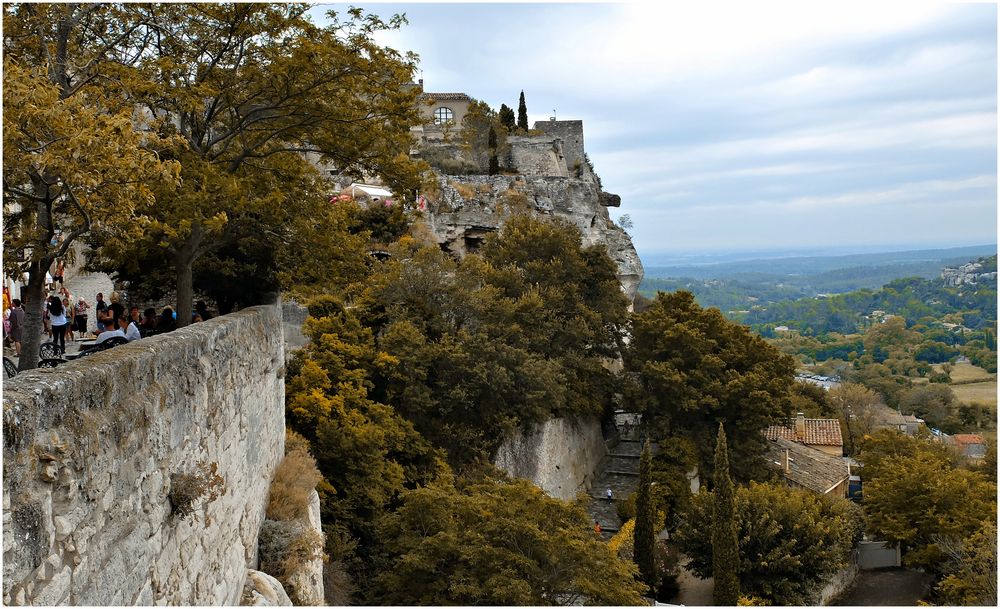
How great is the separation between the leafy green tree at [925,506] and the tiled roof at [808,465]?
2.38 metres

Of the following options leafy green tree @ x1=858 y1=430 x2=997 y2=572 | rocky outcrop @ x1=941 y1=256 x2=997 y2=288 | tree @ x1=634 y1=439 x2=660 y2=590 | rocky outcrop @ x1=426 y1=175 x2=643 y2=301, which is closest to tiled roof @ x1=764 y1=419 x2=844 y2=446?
leafy green tree @ x1=858 y1=430 x2=997 y2=572

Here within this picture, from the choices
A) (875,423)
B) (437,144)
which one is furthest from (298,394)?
(875,423)

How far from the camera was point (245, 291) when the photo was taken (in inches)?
468

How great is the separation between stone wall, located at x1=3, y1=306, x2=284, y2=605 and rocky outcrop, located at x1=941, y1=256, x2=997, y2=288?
8053 centimetres

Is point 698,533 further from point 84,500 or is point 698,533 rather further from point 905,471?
point 84,500

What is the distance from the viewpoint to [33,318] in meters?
7.04

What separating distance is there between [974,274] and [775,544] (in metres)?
79.2

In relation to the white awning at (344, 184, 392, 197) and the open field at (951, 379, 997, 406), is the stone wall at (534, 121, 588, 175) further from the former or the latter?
the open field at (951, 379, 997, 406)

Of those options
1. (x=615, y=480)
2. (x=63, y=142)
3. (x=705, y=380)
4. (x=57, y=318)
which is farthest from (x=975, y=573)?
(x=63, y=142)

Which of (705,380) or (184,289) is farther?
(705,380)

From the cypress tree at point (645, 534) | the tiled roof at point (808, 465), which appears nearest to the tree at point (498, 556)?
the cypress tree at point (645, 534)

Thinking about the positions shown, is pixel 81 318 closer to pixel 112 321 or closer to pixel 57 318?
pixel 57 318

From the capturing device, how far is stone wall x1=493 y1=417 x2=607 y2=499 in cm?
2361

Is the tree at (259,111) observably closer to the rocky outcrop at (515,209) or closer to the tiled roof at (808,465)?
the tiled roof at (808,465)
